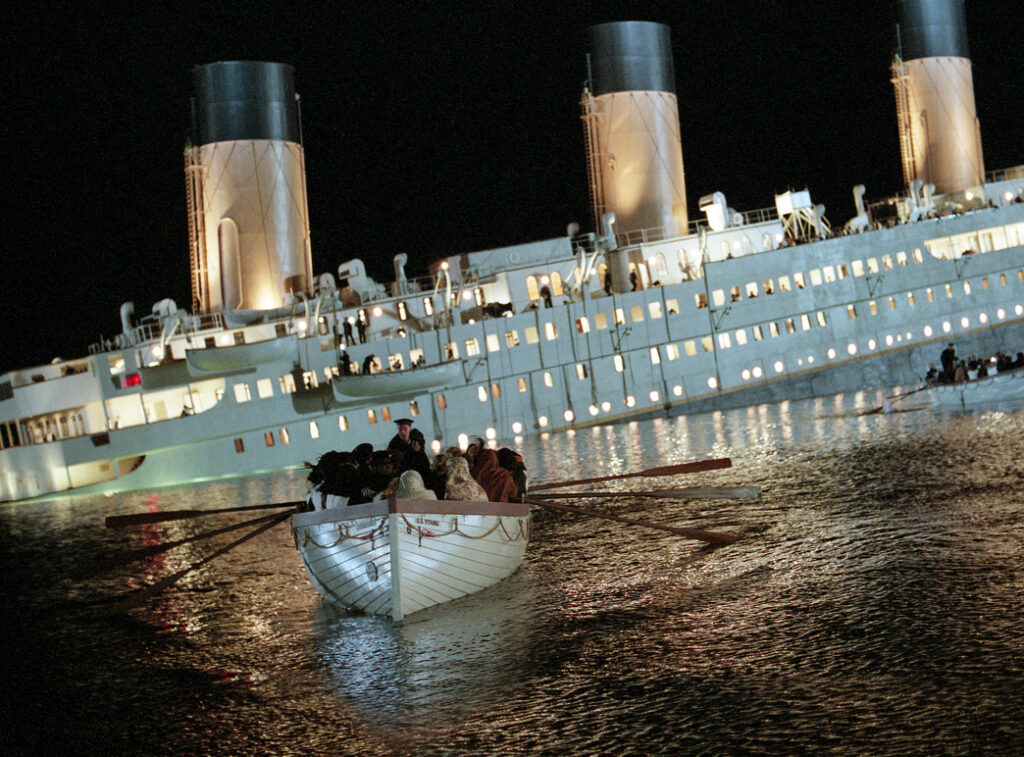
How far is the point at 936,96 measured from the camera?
4422cm

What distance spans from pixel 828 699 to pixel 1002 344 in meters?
34.4

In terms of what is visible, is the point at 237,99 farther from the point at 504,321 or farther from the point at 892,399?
the point at 892,399

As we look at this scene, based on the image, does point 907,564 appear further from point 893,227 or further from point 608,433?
point 893,227

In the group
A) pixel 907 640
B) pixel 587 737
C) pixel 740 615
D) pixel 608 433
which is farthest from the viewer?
pixel 608 433

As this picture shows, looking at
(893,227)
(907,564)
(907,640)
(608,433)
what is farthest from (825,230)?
(907,640)

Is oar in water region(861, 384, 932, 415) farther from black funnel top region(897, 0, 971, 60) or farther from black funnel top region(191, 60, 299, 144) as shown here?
black funnel top region(897, 0, 971, 60)

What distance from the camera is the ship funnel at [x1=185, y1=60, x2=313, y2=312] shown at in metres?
35.9

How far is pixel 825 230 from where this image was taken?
128 feet

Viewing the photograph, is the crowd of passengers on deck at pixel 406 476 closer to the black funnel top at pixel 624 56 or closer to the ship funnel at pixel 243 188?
the ship funnel at pixel 243 188

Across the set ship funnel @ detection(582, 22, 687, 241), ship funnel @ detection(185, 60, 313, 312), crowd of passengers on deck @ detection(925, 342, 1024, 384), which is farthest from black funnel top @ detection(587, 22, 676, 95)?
crowd of passengers on deck @ detection(925, 342, 1024, 384)

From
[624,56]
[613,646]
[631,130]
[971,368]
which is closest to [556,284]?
[631,130]

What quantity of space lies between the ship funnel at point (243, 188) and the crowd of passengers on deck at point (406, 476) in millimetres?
24790

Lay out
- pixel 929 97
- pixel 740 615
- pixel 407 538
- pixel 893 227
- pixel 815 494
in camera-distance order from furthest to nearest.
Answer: pixel 929 97, pixel 893 227, pixel 815 494, pixel 407 538, pixel 740 615

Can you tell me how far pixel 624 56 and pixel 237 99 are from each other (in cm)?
1307
